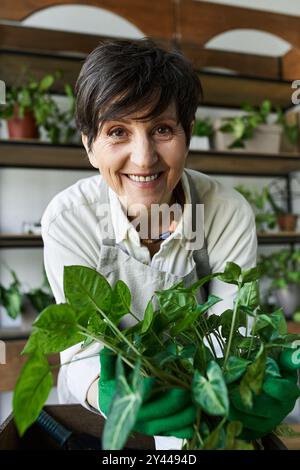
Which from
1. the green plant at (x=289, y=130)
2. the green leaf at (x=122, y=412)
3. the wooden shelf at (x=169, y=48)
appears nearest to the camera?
the green leaf at (x=122, y=412)

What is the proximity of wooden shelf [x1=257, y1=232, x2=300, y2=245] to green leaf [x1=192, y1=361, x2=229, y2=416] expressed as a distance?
1990 mm

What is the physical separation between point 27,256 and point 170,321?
1925 mm

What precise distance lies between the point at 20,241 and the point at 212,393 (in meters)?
1.84

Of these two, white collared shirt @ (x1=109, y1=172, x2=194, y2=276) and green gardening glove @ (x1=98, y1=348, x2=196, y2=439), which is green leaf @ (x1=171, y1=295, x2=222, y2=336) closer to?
green gardening glove @ (x1=98, y1=348, x2=196, y2=439)

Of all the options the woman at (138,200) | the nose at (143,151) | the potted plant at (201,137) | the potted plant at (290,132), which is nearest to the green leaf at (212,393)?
the woman at (138,200)

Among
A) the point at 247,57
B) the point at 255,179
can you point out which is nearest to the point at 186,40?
the point at 247,57

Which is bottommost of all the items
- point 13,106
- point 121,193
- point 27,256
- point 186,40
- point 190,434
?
point 27,256

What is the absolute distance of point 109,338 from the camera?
53 centimetres

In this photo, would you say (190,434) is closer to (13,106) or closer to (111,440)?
(111,440)

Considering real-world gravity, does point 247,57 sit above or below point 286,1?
below

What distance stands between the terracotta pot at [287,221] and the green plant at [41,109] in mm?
1151

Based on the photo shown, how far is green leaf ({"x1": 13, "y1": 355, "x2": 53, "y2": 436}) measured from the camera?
0.42 m

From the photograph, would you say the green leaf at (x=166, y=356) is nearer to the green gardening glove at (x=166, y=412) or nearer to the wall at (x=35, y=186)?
the green gardening glove at (x=166, y=412)

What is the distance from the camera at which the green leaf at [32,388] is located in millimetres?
425
